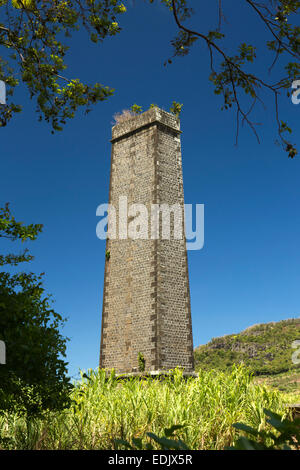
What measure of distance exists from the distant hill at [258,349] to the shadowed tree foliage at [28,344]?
143 ft

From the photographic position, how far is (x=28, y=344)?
6.03 m

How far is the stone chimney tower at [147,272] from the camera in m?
18.8

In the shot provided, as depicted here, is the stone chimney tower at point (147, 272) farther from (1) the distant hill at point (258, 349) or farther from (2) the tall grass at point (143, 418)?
(1) the distant hill at point (258, 349)

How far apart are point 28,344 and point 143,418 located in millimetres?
3118

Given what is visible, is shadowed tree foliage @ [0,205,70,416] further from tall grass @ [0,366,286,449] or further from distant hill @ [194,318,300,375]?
distant hill @ [194,318,300,375]

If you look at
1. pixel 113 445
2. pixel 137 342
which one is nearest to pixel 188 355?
pixel 137 342

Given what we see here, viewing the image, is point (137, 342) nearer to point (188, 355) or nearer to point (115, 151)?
point (188, 355)

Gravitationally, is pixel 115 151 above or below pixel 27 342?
above

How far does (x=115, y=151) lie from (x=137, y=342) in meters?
10.3

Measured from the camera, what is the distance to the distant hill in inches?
1923

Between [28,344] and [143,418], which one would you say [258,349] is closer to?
[143,418]

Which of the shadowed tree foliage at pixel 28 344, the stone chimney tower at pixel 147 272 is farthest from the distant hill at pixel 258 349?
the shadowed tree foliage at pixel 28 344

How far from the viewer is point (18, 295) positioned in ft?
21.6

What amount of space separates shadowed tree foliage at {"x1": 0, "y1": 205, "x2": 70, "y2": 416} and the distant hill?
4359cm
